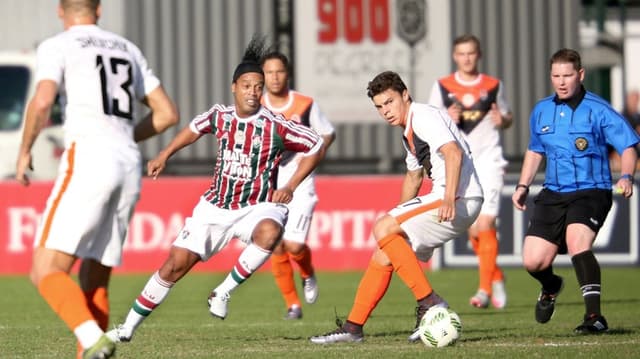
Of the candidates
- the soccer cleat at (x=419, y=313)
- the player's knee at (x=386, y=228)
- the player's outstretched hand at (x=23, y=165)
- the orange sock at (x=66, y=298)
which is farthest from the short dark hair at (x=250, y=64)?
the orange sock at (x=66, y=298)

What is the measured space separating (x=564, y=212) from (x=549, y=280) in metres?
0.51

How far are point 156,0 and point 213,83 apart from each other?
5.35ft

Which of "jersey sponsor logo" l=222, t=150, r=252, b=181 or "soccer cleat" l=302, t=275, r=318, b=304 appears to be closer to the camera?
"jersey sponsor logo" l=222, t=150, r=252, b=181

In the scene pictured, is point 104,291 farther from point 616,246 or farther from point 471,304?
point 616,246

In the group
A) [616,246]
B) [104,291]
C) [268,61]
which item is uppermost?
[268,61]

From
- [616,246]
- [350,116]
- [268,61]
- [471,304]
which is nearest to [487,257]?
[471,304]

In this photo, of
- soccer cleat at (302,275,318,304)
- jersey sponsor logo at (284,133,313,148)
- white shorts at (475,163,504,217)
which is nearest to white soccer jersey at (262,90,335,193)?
soccer cleat at (302,275,318,304)

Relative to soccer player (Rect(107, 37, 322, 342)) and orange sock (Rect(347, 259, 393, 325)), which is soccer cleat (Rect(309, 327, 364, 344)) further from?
soccer player (Rect(107, 37, 322, 342))

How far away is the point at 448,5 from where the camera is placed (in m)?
24.7

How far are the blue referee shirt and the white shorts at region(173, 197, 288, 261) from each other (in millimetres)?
1915

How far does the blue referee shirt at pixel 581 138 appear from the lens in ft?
32.9

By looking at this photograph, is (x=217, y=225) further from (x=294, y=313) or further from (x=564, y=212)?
(x=294, y=313)

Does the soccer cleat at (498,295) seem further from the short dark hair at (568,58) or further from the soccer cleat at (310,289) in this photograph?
the short dark hair at (568,58)

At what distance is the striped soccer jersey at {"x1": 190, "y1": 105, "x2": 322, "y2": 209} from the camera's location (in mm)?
9977
